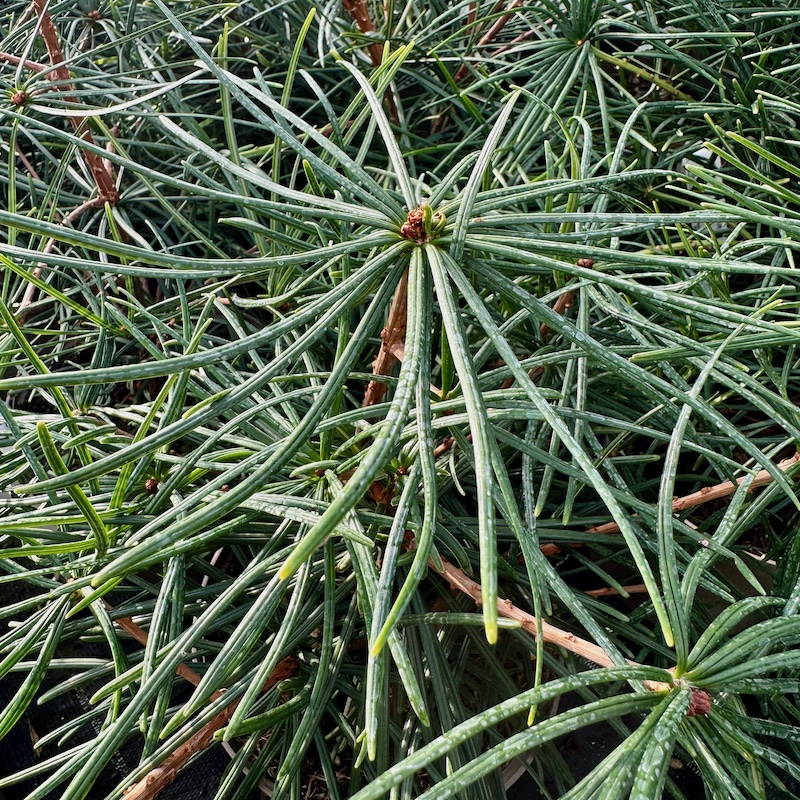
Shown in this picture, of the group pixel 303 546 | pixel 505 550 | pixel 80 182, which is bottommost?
pixel 505 550

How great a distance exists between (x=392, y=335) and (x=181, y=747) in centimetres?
25

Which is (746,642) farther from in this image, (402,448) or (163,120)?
(163,120)

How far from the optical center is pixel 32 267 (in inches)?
23.6

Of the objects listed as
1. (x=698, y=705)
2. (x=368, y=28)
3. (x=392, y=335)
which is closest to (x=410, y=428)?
(x=392, y=335)

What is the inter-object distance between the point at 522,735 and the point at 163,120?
0.94 ft

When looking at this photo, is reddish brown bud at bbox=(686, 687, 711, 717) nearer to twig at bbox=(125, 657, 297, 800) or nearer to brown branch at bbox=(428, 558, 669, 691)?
brown branch at bbox=(428, 558, 669, 691)

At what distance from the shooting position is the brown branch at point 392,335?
1.17 feet

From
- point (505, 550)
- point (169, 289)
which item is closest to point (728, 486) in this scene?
point (505, 550)

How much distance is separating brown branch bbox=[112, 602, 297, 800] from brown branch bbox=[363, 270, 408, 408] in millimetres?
165

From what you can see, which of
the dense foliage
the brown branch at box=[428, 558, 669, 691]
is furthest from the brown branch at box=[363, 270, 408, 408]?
the brown branch at box=[428, 558, 669, 691]

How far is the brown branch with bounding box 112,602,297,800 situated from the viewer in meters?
0.37

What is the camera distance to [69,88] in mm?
621

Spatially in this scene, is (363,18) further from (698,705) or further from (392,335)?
(698,705)

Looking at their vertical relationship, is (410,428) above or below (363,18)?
below
